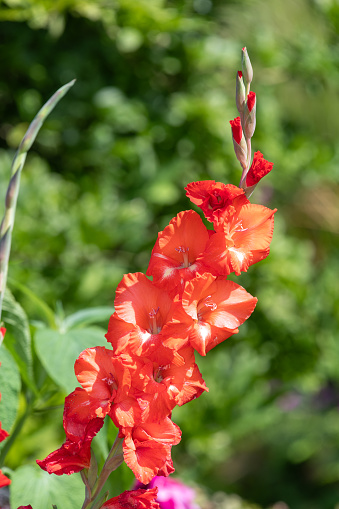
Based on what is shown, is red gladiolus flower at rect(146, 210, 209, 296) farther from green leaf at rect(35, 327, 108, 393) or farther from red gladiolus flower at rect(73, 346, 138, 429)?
green leaf at rect(35, 327, 108, 393)

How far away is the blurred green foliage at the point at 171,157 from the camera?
1561 mm

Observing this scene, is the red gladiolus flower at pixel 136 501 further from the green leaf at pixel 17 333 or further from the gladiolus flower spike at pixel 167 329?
the green leaf at pixel 17 333

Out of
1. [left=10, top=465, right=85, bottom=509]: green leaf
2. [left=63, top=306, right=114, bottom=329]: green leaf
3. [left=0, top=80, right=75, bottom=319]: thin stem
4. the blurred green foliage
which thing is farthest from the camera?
the blurred green foliage

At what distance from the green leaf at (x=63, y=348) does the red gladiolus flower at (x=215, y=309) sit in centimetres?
24

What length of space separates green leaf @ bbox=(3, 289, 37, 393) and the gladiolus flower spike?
0.21 meters

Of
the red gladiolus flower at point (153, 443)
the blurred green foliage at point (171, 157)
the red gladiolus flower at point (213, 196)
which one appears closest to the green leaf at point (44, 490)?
the red gladiolus flower at point (153, 443)

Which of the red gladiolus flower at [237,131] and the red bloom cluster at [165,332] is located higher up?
the red gladiolus flower at [237,131]

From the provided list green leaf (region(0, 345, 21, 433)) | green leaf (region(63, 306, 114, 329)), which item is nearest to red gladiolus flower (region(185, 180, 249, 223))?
green leaf (region(0, 345, 21, 433))

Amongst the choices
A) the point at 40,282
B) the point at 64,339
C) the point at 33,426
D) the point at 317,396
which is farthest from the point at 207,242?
the point at 317,396

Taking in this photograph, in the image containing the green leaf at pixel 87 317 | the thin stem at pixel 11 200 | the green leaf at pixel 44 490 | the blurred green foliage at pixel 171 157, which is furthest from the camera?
the blurred green foliage at pixel 171 157

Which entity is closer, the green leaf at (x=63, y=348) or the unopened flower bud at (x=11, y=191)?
the unopened flower bud at (x=11, y=191)

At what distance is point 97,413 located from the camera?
0.36 meters

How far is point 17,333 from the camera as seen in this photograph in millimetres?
582

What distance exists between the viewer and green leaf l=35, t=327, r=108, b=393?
22.4 inches
